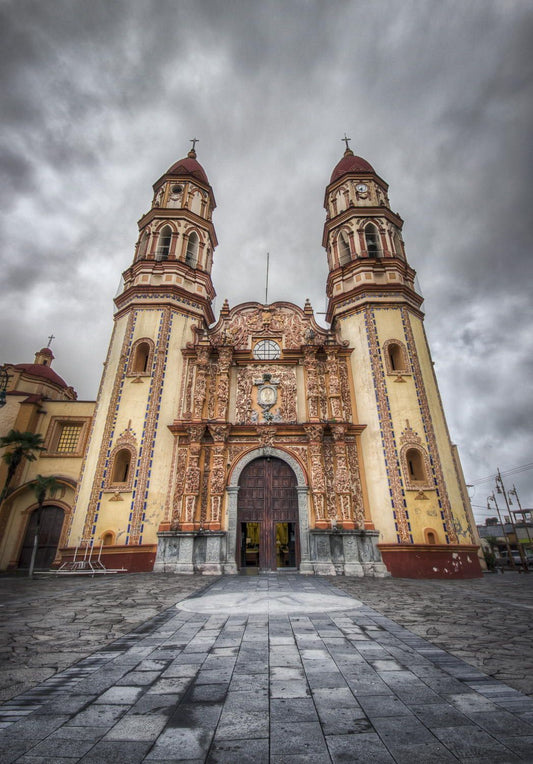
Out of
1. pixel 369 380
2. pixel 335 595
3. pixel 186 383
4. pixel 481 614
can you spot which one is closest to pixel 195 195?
pixel 186 383

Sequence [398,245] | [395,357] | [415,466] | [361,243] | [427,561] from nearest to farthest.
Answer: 1. [427,561]
2. [415,466]
3. [395,357]
4. [361,243]
5. [398,245]

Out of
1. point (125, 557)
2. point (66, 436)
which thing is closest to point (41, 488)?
point (66, 436)

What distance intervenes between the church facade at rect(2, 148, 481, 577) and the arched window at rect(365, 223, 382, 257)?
215mm

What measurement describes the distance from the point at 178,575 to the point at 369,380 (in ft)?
37.0

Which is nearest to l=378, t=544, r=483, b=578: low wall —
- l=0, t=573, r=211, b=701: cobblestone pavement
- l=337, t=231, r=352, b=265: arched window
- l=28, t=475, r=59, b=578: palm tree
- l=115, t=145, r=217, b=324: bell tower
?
l=0, t=573, r=211, b=701: cobblestone pavement

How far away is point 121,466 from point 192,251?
42.3 feet

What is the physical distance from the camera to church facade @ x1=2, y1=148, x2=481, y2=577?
1422 centimetres

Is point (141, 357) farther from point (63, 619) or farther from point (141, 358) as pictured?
point (63, 619)

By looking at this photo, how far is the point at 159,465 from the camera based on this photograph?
15.6 m

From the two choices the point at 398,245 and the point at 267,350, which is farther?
the point at 398,245

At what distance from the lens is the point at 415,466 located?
15.7 m

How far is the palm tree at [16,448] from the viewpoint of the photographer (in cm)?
1741

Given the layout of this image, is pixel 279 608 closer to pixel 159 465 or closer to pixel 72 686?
pixel 72 686

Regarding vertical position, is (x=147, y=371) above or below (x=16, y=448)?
above
